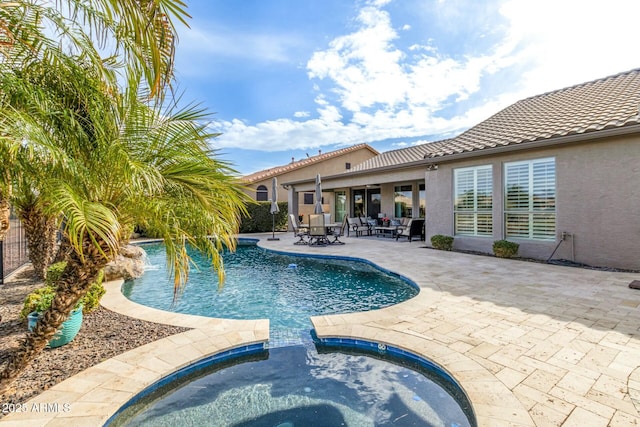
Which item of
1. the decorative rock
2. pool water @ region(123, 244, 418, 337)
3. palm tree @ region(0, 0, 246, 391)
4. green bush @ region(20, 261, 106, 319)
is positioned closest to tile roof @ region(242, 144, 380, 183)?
the decorative rock

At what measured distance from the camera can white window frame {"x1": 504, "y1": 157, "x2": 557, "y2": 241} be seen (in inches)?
360

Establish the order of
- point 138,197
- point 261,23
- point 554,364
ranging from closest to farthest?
point 138,197 < point 554,364 < point 261,23

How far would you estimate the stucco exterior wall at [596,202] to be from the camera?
303 inches

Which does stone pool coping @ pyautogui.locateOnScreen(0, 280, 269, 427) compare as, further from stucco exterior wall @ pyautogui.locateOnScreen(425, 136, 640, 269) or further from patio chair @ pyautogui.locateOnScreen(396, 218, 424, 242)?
patio chair @ pyautogui.locateOnScreen(396, 218, 424, 242)

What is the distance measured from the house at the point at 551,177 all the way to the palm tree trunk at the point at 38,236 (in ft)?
40.2

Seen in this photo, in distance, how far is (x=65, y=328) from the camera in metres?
4.11

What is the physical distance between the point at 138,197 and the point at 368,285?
20.3 ft

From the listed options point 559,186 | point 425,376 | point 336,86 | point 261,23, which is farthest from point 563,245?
point 336,86

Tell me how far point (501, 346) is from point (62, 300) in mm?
4966

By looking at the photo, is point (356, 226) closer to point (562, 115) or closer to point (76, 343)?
point (562, 115)

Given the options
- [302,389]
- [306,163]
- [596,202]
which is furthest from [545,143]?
[306,163]

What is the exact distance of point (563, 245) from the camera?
8.87 meters

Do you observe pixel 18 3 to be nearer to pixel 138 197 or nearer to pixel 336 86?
pixel 138 197

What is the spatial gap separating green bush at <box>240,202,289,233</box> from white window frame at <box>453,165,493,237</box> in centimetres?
1258
